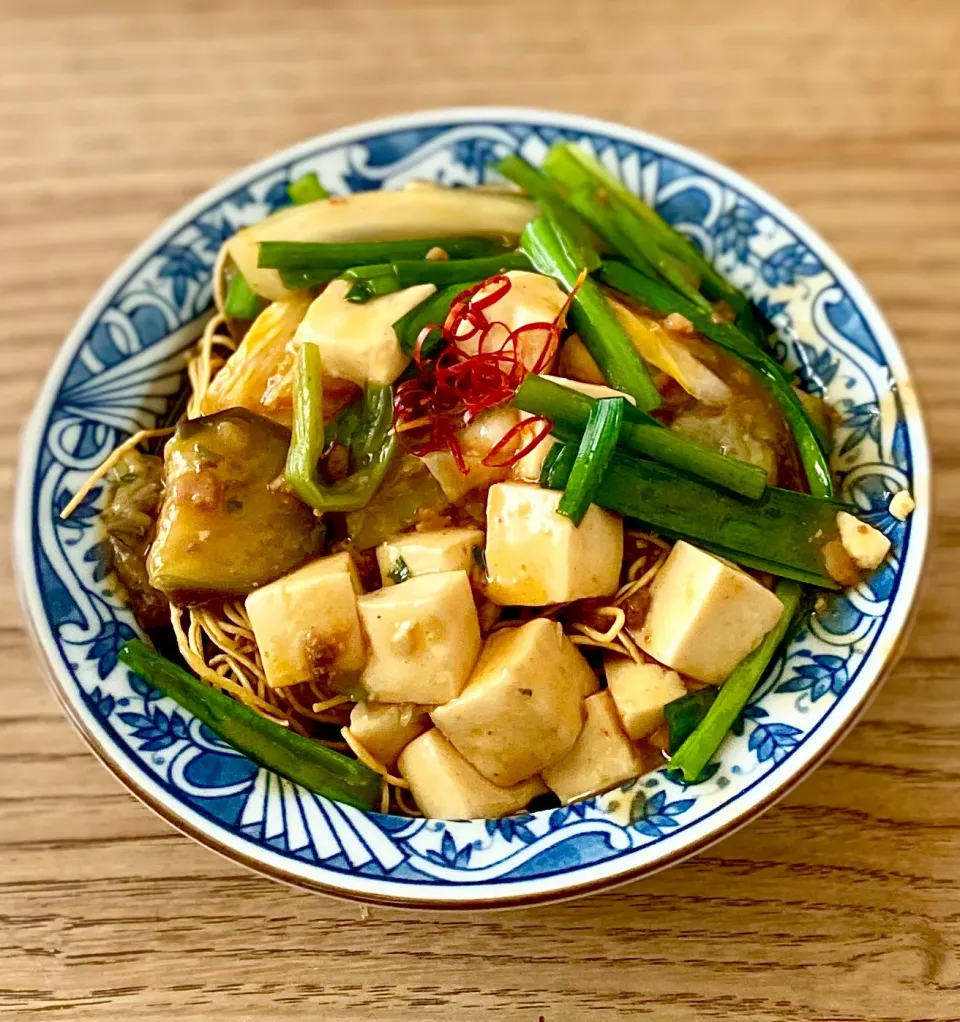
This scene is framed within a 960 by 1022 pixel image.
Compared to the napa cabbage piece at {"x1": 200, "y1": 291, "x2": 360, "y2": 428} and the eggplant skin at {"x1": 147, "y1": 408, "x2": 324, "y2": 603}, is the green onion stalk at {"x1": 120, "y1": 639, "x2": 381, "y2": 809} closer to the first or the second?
the eggplant skin at {"x1": 147, "y1": 408, "x2": 324, "y2": 603}

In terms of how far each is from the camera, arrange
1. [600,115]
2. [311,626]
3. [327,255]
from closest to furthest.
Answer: [311,626]
[327,255]
[600,115]

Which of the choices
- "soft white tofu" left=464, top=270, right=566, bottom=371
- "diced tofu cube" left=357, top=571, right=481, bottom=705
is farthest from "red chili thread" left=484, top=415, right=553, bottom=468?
"diced tofu cube" left=357, top=571, right=481, bottom=705

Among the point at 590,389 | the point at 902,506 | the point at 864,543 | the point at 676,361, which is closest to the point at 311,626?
the point at 590,389

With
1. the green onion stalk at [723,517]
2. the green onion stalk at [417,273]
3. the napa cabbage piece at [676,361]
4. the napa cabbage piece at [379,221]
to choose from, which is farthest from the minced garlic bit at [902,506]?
the napa cabbage piece at [379,221]

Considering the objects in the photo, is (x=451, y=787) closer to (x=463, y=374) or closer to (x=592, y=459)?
(x=592, y=459)

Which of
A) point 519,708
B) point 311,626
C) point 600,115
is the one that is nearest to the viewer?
point 519,708

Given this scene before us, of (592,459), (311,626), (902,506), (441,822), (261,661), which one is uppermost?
(592,459)
